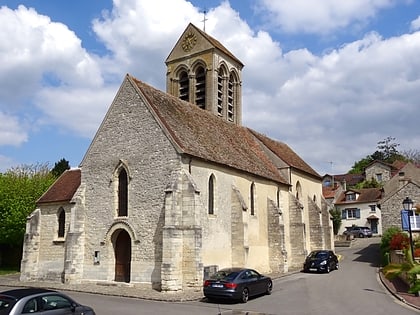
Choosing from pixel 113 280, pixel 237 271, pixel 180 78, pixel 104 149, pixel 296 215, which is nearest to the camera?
pixel 237 271

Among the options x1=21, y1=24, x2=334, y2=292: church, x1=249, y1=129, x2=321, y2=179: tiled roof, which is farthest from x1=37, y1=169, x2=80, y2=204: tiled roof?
x1=249, y1=129, x2=321, y2=179: tiled roof

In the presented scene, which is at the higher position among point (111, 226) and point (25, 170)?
point (25, 170)

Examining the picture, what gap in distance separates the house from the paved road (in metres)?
40.8

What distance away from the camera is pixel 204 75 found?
3512 centimetres

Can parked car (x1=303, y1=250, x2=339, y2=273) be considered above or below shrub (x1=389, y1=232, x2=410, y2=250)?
below

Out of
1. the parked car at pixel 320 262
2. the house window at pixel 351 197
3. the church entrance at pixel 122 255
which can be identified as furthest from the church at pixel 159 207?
the house window at pixel 351 197

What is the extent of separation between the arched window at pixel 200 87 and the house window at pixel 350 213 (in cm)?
3971

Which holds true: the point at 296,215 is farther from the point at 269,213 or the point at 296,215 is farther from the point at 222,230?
the point at 222,230

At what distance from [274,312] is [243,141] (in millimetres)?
19131

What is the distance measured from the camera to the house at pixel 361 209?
63031mm

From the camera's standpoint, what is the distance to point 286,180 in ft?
110

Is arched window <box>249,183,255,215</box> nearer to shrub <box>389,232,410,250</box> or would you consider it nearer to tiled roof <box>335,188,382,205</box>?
shrub <box>389,232,410,250</box>

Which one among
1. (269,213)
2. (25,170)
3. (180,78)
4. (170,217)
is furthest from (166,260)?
(25,170)

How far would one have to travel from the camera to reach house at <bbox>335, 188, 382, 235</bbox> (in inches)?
2482
